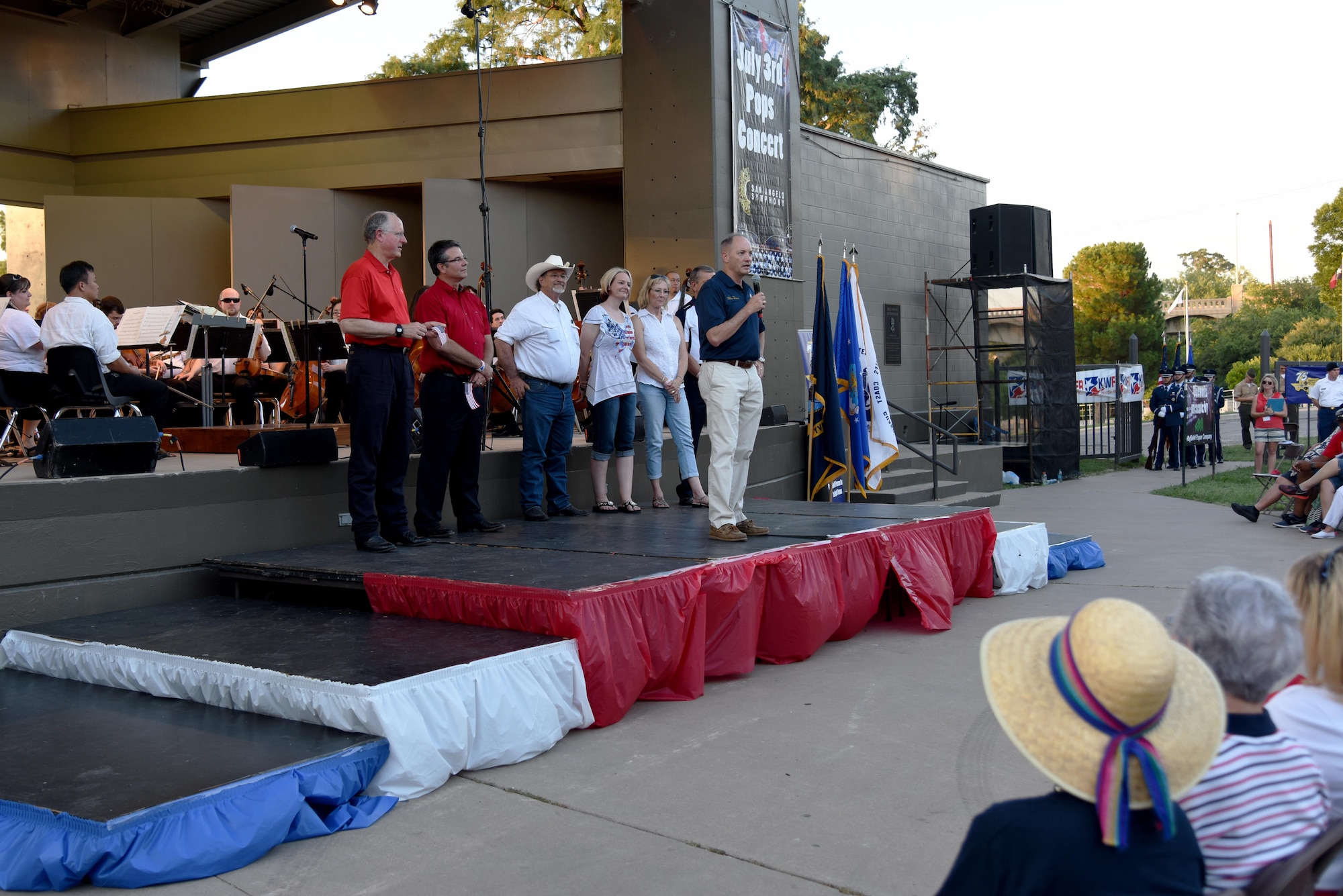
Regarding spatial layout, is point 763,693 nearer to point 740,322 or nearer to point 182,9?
point 740,322

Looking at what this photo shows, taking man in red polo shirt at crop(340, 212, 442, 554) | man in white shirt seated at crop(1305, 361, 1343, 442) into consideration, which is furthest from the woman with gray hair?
man in white shirt seated at crop(1305, 361, 1343, 442)

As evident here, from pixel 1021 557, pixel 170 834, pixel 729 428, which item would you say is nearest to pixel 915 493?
pixel 1021 557

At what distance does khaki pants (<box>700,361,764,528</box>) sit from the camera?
18.3 feet

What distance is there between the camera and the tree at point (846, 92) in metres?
25.8

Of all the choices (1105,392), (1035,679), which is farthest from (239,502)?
(1105,392)

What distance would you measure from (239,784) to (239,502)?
2956 mm

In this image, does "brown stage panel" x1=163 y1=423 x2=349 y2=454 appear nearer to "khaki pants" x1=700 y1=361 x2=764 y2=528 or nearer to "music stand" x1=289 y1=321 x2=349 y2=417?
"music stand" x1=289 y1=321 x2=349 y2=417

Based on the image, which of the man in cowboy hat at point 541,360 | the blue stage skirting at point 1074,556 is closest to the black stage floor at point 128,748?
the man in cowboy hat at point 541,360

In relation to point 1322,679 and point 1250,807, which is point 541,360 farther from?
point 1250,807

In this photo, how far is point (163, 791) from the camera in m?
2.92

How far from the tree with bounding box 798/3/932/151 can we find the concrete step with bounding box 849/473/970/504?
52.1 ft

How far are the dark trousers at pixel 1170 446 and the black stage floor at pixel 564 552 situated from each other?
1196cm

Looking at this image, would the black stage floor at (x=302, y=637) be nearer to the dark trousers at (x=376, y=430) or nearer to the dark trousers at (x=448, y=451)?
the dark trousers at (x=376, y=430)

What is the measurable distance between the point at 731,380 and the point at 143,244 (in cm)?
1183
